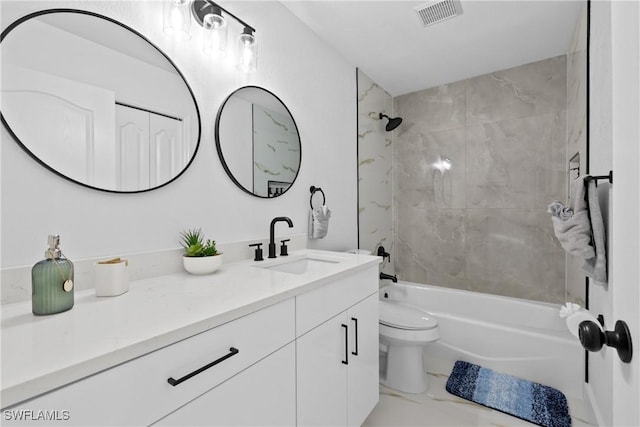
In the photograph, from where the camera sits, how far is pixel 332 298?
123cm

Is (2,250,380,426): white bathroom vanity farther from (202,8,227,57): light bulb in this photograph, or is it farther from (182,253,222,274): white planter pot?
(202,8,227,57): light bulb

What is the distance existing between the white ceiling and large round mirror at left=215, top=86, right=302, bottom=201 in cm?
74

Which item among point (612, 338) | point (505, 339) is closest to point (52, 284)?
point (612, 338)

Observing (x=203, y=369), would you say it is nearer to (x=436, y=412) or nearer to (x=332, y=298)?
(x=332, y=298)

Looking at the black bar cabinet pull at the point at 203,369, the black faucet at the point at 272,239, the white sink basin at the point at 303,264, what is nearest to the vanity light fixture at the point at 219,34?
the black faucet at the point at 272,239

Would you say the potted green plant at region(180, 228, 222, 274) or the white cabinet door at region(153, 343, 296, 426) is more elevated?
the potted green plant at region(180, 228, 222, 274)

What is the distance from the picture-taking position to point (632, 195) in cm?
44

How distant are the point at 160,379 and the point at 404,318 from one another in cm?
167

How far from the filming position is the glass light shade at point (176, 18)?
1.24 meters

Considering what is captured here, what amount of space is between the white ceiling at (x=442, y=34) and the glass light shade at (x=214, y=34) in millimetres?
686

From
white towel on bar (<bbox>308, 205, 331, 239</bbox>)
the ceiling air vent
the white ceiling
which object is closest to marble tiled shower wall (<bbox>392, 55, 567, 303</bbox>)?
the white ceiling

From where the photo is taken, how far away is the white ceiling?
74.1 inches

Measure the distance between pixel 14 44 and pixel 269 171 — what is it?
1091 mm

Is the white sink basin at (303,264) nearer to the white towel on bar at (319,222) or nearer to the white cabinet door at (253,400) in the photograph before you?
the white towel on bar at (319,222)
